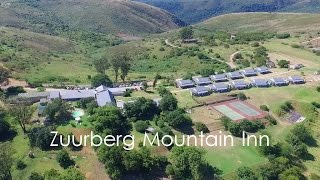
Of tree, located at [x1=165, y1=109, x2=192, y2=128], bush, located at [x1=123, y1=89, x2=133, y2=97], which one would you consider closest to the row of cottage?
bush, located at [x1=123, y1=89, x2=133, y2=97]

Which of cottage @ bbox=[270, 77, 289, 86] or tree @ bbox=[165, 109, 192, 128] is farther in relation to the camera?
cottage @ bbox=[270, 77, 289, 86]

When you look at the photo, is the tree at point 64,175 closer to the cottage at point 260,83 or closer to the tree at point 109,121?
the tree at point 109,121

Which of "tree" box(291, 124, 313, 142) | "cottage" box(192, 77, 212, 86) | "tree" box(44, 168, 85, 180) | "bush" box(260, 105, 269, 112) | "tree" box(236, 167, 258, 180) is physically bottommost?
"tree" box(236, 167, 258, 180)

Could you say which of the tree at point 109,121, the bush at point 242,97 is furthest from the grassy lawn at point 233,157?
the bush at point 242,97

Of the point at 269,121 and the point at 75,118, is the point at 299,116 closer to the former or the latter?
the point at 269,121

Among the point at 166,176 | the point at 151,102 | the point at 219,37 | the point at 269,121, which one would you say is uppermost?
the point at 219,37

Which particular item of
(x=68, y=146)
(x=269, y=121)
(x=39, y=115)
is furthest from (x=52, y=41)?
(x=269, y=121)

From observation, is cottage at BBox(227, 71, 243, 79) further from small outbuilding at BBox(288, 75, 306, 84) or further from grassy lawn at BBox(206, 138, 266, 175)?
grassy lawn at BBox(206, 138, 266, 175)
